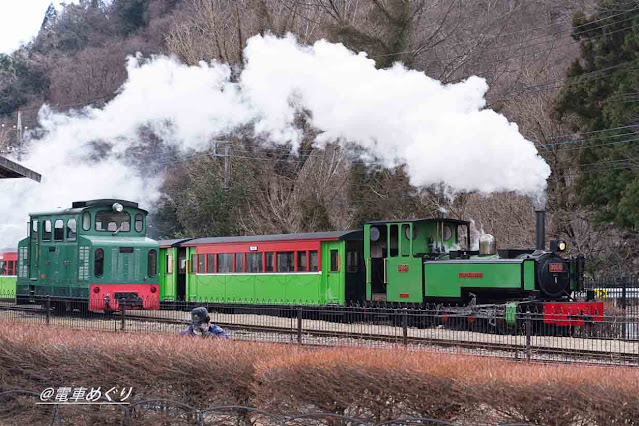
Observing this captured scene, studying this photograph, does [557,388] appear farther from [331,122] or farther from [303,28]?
[303,28]

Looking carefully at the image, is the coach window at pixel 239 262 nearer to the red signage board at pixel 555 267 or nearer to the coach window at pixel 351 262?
the coach window at pixel 351 262

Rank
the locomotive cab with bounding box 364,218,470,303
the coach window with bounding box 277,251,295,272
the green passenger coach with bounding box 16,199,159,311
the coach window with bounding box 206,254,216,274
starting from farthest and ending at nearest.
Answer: the coach window with bounding box 206,254,216,274 < the coach window with bounding box 277,251,295,272 < the green passenger coach with bounding box 16,199,159,311 < the locomotive cab with bounding box 364,218,470,303

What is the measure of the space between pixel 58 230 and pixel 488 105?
1958 centimetres

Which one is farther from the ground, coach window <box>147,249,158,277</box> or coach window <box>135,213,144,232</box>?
coach window <box>135,213,144,232</box>

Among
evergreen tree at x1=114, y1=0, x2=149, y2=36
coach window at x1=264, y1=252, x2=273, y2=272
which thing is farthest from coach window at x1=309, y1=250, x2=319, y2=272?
evergreen tree at x1=114, y1=0, x2=149, y2=36

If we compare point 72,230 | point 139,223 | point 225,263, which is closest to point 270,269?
point 225,263

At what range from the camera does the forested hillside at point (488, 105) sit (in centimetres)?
3106

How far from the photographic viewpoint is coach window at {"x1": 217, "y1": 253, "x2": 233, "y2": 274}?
25.4 m

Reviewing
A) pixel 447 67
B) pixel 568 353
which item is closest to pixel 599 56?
pixel 447 67

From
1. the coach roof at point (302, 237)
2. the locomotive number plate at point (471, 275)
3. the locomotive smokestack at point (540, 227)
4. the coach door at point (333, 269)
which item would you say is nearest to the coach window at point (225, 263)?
the coach roof at point (302, 237)

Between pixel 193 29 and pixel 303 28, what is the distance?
5.32 m

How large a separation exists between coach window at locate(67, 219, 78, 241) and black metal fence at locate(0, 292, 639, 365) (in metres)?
1.90

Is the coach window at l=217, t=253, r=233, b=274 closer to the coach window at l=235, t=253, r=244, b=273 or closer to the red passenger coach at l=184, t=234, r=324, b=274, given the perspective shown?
the red passenger coach at l=184, t=234, r=324, b=274

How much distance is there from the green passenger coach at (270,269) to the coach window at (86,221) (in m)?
3.95
